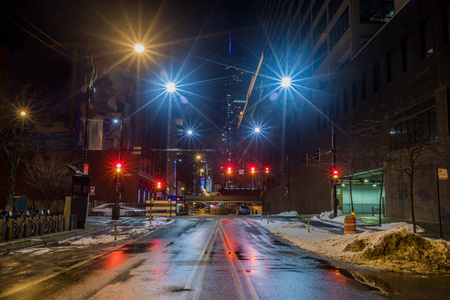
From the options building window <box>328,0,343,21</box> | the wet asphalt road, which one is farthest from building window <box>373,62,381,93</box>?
the wet asphalt road

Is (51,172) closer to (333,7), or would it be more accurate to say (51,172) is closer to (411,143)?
(411,143)

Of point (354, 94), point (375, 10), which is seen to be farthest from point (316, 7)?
point (354, 94)

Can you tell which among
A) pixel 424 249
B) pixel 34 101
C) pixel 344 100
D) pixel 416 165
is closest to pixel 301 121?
pixel 344 100

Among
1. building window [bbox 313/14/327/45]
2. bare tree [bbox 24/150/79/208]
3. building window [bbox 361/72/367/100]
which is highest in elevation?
building window [bbox 313/14/327/45]

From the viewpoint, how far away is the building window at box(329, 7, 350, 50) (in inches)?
1666

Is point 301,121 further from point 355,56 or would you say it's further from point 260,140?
point 260,140

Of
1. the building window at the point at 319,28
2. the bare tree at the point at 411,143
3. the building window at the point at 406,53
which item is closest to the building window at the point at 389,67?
the building window at the point at 406,53

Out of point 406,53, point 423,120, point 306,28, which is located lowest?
point 423,120

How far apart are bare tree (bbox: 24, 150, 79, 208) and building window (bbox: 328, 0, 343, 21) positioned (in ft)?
123

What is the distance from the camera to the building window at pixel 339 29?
42.3 metres

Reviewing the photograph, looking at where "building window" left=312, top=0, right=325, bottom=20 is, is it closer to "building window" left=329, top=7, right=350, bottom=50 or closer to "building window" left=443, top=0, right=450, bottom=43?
"building window" left=329, top=7, right=350, bottom=50

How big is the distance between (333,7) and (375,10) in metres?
7.05

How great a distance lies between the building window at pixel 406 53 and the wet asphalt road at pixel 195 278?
70.2 ft

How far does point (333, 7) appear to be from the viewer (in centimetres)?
4619
